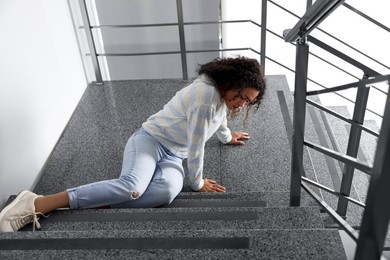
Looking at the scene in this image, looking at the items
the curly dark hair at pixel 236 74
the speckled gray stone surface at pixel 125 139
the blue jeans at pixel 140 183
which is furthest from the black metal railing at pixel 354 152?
the blue jeans at pixel 140 183

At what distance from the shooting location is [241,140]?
89.5 inches

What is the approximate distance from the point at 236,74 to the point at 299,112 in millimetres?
434

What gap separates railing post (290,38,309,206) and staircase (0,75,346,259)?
0.09 meters

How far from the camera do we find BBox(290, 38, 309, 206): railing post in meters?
1.16

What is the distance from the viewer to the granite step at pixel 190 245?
3.34ft

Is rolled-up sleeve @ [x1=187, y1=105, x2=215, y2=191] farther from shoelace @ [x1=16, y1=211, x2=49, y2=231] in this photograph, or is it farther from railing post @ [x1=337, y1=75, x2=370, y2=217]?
shoelace @ [x1=16, y1=211, x2=49, y2=231]

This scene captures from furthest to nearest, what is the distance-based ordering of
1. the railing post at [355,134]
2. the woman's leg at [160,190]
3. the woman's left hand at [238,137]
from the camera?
the woman's left hand at [238,137] < the woman's leg at [160,190] < the railing post at [355,134]

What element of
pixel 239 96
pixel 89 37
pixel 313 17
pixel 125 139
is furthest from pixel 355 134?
pixel 89 37

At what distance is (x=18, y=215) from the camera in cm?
148

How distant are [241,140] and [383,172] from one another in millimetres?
1629

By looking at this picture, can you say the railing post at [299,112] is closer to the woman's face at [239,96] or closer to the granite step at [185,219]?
the granite step at [185,219]

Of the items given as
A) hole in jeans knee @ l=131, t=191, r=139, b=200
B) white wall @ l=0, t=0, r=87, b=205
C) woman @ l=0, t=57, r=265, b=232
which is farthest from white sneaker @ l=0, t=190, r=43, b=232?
hole in jeans knee @ l=131, t=191, r=139, b=200

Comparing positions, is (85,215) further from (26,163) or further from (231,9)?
(231,9)

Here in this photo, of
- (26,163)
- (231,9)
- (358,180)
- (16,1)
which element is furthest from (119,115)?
(358,180)
